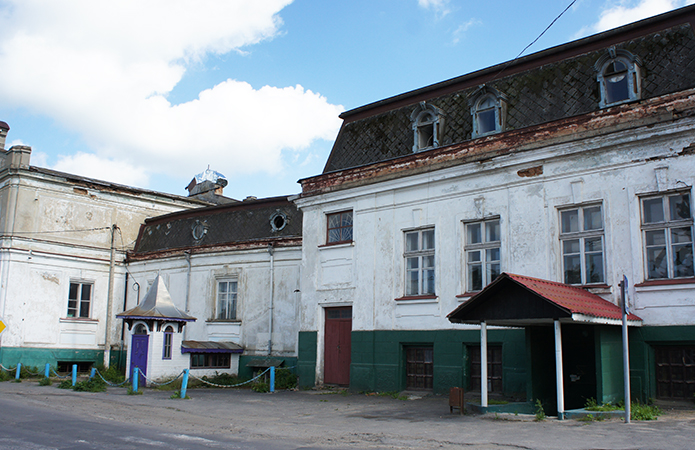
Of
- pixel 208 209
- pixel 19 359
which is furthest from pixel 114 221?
pixel 19 359

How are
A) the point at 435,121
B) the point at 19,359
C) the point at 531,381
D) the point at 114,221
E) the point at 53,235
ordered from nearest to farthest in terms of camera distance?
1. the point at 531,381
2. the point at 435,121
3. the point at 19,359
4. the point at 53,235
5. the point at 114,221

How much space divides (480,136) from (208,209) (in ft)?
45.6

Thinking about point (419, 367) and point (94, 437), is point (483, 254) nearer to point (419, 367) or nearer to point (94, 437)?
point (419, 367)

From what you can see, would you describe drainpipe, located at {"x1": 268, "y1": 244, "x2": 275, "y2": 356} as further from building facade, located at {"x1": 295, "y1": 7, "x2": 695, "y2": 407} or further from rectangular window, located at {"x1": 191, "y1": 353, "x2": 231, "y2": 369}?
building facade, located at {"x1": 295, "y1": 7, "x2": 695, "y2": 407}

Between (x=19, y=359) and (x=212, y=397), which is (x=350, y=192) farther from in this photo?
(x=19, y=359)

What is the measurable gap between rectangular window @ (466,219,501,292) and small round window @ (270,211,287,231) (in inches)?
358

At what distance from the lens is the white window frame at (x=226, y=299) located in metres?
23.6

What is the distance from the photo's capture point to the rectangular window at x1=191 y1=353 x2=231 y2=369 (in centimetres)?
2120

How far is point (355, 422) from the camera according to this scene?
11.3 metres

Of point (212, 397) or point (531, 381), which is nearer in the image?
point (531, 381)

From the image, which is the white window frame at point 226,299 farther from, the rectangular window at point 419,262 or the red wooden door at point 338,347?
the rectangular window at point 419,262

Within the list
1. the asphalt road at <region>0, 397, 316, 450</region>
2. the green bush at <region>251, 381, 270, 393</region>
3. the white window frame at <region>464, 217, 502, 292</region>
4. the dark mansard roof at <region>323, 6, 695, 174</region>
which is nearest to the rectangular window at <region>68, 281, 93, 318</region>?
the green bush at <region>251, 381, 270, 393</region>

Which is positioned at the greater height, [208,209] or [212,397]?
[208,209]

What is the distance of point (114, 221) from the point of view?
2819 cm
